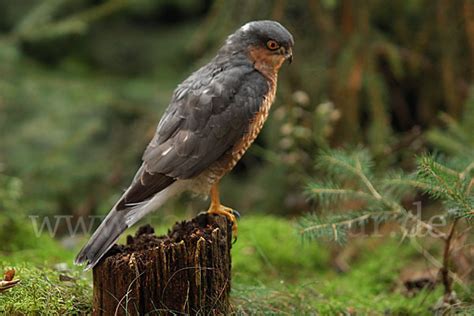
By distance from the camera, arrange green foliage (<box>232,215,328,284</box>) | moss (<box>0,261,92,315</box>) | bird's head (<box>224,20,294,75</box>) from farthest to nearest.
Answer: green foliage (<box>232,215,328,284</box>), bird's head (<box>224,20,294,75</box>), moss (<box>0,261,92,315</box>)

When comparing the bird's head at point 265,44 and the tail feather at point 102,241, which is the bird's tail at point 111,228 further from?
the bird's head at point 265,44

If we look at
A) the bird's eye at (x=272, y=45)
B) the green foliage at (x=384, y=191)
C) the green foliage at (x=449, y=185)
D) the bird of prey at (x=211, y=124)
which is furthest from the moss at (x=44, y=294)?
the green foliage at (x=449, y=185)

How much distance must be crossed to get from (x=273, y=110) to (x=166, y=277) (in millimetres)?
3309

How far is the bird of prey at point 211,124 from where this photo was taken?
402 centimetres

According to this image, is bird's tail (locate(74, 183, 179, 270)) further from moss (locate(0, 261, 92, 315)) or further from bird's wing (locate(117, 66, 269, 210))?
moss (locate(0, 261, 92, 315))

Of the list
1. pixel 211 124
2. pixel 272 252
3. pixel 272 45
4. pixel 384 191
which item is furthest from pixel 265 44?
pixel 272 252

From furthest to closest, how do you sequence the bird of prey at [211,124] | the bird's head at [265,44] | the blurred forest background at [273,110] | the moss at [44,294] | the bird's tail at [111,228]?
the blurred forest background at [273,110] < the bird's head at [265,44] < the bird of prey at [211,124] < the bird's tail at [111,228] < the moss at [44,294]

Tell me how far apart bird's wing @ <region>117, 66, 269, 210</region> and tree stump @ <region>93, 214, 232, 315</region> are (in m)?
0.41

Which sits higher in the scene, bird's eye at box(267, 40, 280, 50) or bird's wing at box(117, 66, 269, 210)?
bird's eye at box(267, 40, 280, 50)

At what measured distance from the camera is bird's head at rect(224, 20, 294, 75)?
4.38m

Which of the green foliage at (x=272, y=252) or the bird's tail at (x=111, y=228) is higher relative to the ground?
the bird's tail at (x=111, y=228)

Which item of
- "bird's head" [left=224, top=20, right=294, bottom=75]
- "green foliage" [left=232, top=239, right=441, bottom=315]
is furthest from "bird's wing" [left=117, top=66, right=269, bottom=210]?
"green foliage" [left=232, top=239, right=441, bottom=315]

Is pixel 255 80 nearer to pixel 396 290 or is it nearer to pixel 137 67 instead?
pixel 396 290

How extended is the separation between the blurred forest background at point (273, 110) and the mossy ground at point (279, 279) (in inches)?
1.5
